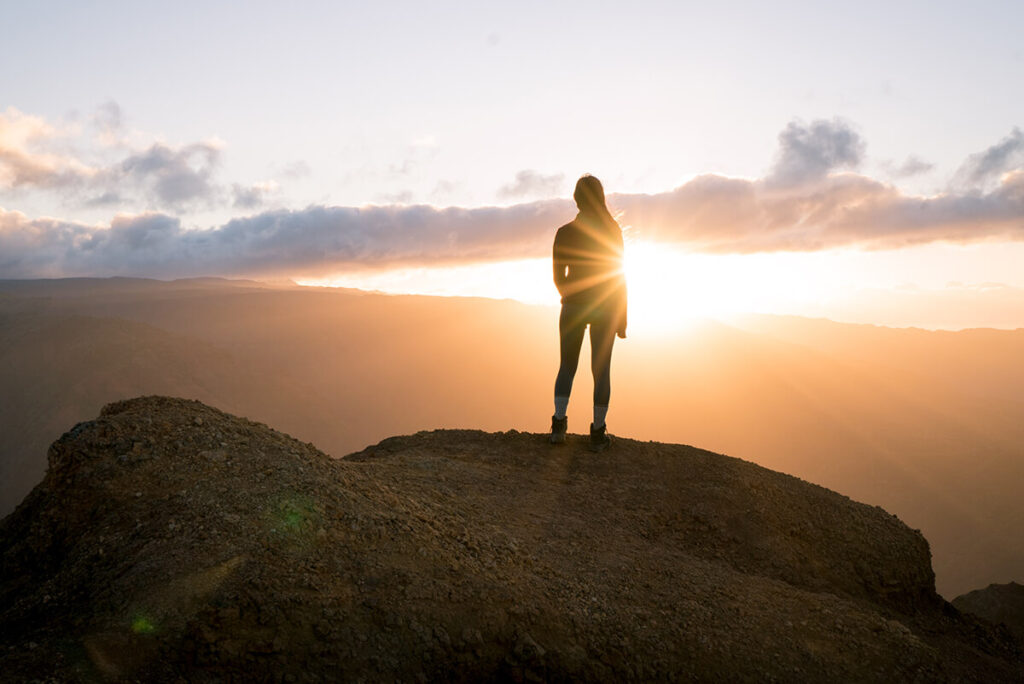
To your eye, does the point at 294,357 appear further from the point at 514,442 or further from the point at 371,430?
the point at 514,442

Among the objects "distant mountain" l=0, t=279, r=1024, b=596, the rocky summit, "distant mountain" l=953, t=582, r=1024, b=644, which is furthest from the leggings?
"distant mountain" l=0, t=279, r=1024, b=596

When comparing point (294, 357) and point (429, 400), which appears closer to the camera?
point (429, 400)

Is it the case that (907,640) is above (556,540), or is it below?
below

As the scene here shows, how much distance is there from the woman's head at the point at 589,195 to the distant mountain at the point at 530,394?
6050 cm

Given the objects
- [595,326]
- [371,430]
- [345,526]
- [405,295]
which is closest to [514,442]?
[595,326]

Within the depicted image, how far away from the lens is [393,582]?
3.68m

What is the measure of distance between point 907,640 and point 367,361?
419ft

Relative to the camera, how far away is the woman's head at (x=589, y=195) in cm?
749

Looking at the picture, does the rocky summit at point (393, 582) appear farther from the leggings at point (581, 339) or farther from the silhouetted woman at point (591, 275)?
the silhouetted woman at point (591, 275)

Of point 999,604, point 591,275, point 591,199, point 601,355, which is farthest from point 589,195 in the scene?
point 999,604

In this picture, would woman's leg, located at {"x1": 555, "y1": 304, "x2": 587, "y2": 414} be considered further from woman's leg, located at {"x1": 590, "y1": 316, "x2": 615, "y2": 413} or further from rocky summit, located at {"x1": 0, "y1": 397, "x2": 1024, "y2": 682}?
rocky summit, located at {"x1": 0, "y1": 397, "x2": 1024, "y2": 682}

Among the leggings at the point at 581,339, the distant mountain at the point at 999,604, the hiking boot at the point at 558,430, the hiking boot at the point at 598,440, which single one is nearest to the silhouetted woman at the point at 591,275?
the leggings at the point at 581,339

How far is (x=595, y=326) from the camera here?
25.2 feet

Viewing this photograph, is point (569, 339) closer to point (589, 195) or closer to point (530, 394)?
point (589, 195)
